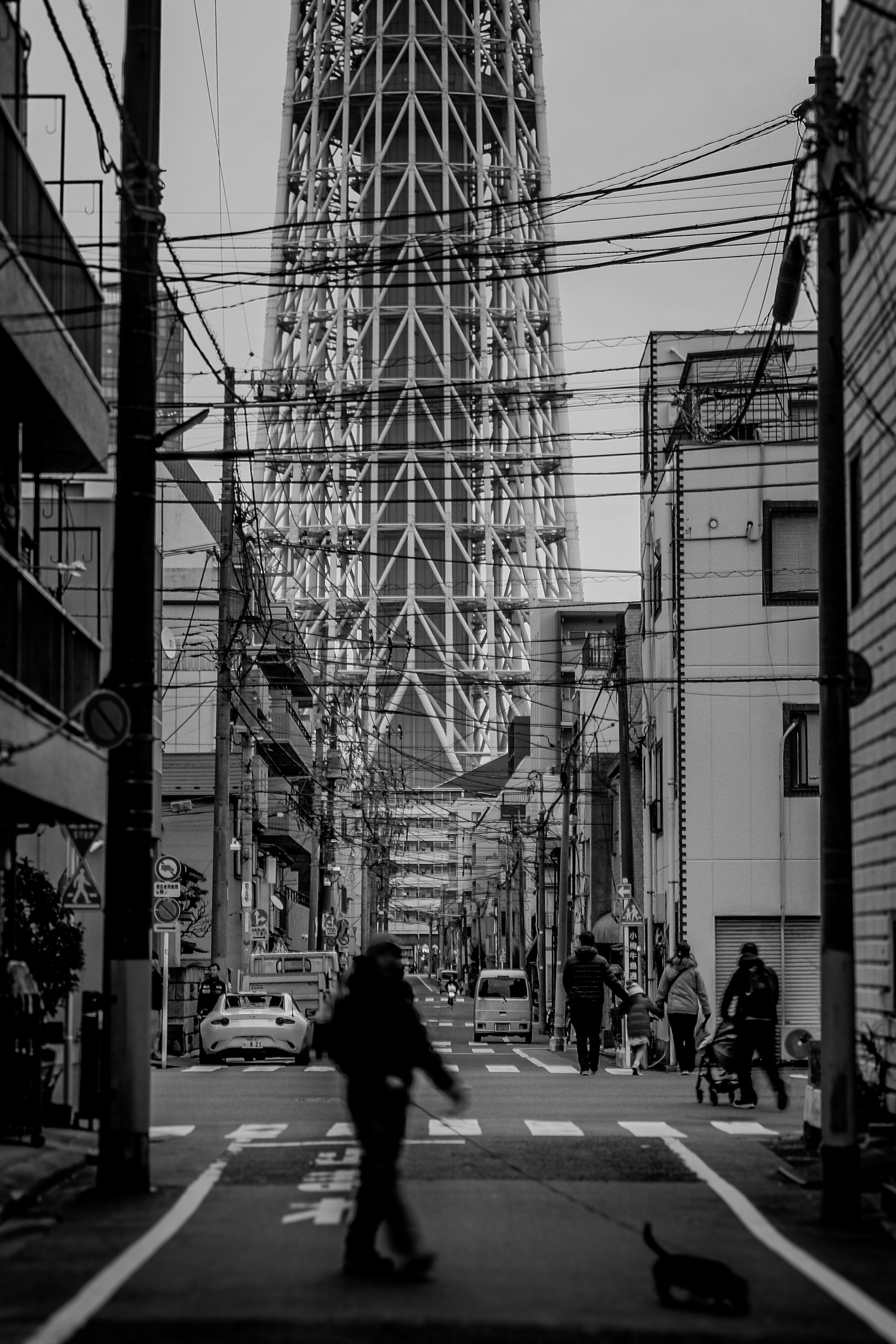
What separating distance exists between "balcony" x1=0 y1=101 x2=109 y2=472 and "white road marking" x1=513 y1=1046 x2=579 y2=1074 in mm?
13085

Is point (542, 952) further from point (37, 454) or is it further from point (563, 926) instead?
point (37, 454)

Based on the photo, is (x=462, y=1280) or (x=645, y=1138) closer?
(x=462, y=1280)

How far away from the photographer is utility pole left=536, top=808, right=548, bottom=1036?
182ft

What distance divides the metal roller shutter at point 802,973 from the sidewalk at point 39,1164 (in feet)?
66.3

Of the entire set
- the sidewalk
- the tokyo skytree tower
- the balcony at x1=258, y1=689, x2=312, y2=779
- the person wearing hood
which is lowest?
the sidewalk

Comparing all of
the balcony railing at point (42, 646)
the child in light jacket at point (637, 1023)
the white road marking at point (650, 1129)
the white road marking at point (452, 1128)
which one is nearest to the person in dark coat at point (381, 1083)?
the balcony railing at point (42, 646)

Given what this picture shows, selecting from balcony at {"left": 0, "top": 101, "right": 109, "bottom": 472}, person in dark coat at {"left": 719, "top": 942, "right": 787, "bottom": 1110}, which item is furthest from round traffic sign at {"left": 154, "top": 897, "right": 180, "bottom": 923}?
person in dark coat at {"left": 719, "top": 942, "right": 787, "bottom": 1110}

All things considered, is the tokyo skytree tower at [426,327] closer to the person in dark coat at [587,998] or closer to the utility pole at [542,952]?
the utility pole at [542,952]

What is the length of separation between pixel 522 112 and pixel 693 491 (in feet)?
502

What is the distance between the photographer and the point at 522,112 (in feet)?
602

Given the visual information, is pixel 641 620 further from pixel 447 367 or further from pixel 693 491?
pixel 447 367

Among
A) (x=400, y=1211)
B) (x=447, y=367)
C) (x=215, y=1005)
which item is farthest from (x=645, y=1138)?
(x=447, y=367)

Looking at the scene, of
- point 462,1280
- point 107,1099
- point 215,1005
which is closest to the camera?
point 462,1280

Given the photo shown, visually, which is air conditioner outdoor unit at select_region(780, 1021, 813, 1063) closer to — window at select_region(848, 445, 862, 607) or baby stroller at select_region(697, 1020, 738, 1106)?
baby stroller at select_region(697, 1020, 738, 1106)
